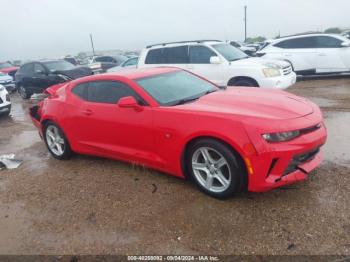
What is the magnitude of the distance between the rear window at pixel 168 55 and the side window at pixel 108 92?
4.96m

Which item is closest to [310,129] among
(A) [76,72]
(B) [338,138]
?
(B) [338,138]

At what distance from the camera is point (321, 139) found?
12.4ft

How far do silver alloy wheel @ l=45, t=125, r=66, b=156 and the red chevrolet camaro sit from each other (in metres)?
0.13

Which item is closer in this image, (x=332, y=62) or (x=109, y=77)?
(x=109, y=77)

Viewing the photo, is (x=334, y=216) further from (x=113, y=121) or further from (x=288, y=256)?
(x=113, y=121)

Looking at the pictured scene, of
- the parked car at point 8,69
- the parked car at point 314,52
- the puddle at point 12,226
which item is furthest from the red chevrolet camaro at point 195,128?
the parked car at point 8,69

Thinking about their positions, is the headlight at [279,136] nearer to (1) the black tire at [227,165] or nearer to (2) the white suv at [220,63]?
(1) the black tire at [227,165]

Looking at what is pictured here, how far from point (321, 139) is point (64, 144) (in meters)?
3.84

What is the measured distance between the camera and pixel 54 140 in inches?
231

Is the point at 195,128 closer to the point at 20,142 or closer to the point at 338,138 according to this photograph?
the point at 338,138

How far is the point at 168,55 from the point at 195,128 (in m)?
6.51

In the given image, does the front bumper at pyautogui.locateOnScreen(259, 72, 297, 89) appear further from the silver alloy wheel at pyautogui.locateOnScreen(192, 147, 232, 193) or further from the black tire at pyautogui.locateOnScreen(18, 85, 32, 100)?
the black tire at pyautogui.locateOnScreen(18, 85, 32, 100)

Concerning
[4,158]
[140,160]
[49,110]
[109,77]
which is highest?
[109,77]

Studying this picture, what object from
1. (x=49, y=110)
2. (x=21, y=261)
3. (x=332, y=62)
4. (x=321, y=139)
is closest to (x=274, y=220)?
(x=321, y=139)
